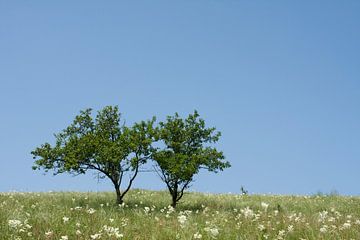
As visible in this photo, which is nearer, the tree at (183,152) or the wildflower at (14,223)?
the wildflower at (14,223)

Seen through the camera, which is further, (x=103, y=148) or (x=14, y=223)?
(x=103, y=148)

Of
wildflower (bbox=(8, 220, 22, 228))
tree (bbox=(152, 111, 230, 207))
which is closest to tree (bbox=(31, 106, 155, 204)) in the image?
tree (bbox=(152, 111, 230, 207))

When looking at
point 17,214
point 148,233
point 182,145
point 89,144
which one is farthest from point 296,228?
point 89,144

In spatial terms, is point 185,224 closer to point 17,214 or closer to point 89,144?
point 17,214

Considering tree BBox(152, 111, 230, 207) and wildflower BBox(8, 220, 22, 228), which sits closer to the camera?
wildflower BBox(8, 220, 22, 228)

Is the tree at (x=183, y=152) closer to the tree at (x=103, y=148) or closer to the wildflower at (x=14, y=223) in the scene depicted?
the tree at (x=103, y=148)

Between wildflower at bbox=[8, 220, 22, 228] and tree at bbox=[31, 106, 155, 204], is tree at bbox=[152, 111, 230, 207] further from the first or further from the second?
wildflower at bbox=[8, 220, 22, 228]

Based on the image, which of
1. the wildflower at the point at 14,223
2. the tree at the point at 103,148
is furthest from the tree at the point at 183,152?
the wildflower at the point at 14,223

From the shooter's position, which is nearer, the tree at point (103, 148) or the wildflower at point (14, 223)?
the wildflower at point (14, 223)

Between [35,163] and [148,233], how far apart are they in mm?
18740

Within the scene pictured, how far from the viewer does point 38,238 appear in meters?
11.9

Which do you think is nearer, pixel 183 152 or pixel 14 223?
pixel 14 223

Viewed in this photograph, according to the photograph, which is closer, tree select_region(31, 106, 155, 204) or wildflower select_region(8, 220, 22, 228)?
wildflower select_region(8, 220, 22, 228)

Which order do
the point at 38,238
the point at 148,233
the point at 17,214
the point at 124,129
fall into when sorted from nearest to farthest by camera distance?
the point at 38,238, the point at 148,233, the point at 17,214, the point at 124,129
